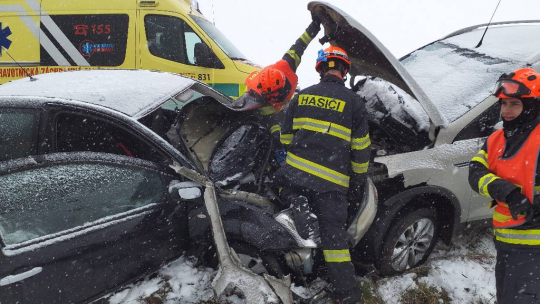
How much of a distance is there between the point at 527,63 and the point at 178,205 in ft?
9.80

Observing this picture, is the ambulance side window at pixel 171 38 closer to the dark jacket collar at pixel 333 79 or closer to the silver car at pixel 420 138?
the silver car at pixel 420 138

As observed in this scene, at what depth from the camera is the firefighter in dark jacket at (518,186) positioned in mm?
→ 2002

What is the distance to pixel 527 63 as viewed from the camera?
3236 millimetres

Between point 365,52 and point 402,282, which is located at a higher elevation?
point 365,52

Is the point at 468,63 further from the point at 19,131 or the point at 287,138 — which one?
the point at 19,131

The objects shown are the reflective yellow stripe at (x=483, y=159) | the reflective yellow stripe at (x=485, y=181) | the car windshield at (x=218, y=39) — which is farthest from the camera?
the car windshield at (x=218, y=39)

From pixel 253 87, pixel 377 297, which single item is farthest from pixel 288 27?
pixel 377 297

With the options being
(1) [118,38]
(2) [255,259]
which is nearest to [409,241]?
(2) [255,259]

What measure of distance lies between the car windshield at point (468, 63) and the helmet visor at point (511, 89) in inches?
35.4

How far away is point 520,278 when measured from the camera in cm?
209

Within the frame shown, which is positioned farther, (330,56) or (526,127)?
(330,56)

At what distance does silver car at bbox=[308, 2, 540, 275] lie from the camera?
9.55 feet

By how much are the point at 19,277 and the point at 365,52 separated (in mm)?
2721

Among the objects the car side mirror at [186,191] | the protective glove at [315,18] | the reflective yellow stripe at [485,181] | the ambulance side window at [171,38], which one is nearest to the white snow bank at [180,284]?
the car side mirror at [186,191]
